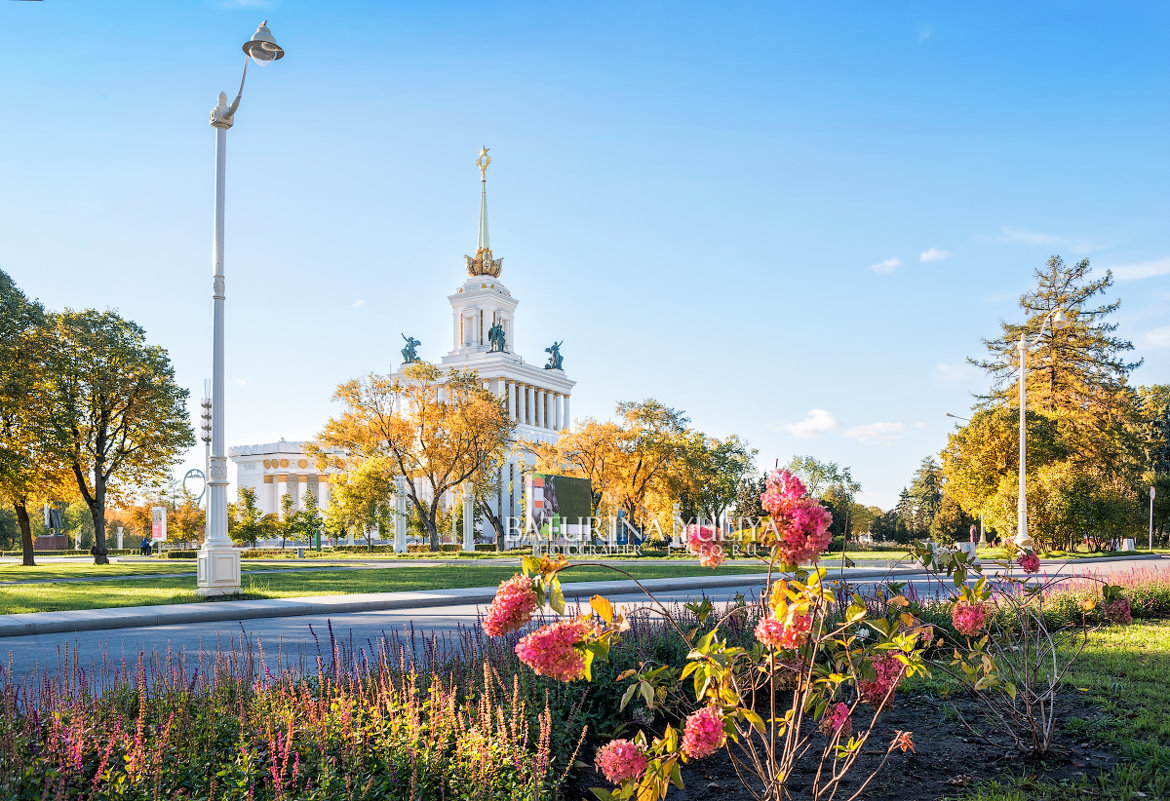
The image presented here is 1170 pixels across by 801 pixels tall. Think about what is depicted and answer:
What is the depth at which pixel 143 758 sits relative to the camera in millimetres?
4094

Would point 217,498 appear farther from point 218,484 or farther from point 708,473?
point 708,473

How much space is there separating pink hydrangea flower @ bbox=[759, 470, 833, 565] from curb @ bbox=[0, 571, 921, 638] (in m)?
9.61

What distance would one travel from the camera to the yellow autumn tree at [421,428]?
1919 inches

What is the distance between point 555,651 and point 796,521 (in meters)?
1.16

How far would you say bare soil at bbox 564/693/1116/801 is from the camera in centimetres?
534

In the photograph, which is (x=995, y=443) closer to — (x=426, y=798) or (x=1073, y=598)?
(x=1073, y=598)

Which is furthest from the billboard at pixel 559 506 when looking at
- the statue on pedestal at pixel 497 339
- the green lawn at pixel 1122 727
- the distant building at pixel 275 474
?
the distant building at pixel 275 474

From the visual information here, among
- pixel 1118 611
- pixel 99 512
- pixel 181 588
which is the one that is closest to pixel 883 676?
pixel 1118 611

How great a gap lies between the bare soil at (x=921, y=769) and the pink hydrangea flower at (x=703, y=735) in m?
1.60

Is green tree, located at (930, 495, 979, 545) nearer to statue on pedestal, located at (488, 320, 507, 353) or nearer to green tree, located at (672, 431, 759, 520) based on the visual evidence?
green tree, located at (672, 431, 759, 520)

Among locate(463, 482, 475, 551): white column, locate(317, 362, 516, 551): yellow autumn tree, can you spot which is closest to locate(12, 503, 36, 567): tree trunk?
locate(317, 362, 516, 551): yellow autumn tree

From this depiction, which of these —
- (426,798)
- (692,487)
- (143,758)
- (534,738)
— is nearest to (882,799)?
(534,738)

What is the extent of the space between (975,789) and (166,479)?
46080 millimetres

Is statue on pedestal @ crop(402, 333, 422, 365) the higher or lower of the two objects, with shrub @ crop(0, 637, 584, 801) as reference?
higher
